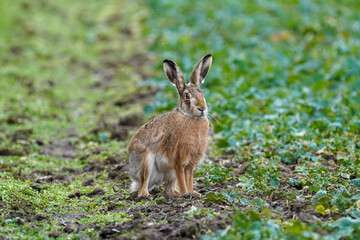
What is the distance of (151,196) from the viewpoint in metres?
6.08

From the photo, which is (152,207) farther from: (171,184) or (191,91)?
(191,91)

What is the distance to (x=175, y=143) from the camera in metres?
5.93

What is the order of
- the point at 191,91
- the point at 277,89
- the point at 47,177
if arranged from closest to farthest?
the point at 191,91 < the point at 47,177 < the point at 277,89

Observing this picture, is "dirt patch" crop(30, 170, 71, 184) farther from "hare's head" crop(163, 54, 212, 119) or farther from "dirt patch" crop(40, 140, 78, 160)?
"hare's head" crop(163, 54, 212, 119)

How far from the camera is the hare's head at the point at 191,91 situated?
19.1ft

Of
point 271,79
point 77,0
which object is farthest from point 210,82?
point 77,0

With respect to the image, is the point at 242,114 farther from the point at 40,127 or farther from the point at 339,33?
the point at 339,33

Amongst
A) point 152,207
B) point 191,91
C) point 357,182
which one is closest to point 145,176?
point 152,207

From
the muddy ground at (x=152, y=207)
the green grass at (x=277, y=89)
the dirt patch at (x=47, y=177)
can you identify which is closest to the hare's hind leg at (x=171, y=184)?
the muddy ground at (x=152, y=207)

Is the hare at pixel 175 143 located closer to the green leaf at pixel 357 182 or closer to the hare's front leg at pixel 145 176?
the hare's front leg at pixel 145 176

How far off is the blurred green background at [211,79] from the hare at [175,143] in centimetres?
57

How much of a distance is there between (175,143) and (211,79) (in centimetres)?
478

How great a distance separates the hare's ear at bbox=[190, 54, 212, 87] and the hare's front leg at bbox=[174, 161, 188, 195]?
89 centimetres

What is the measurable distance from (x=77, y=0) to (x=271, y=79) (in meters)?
11.0
